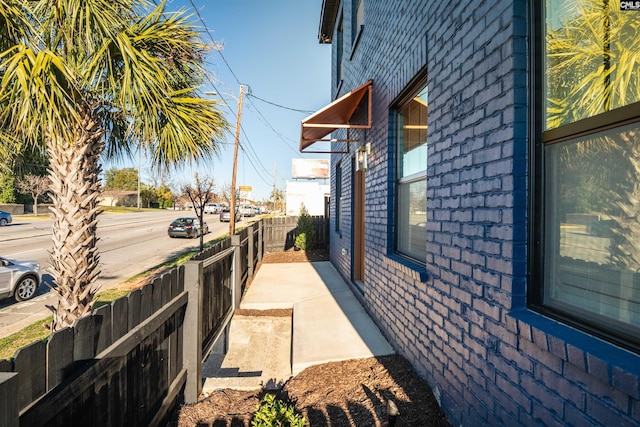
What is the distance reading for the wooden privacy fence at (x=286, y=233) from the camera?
13.8 meters

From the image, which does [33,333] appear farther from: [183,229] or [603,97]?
[183,229]

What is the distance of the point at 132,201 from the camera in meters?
64.4

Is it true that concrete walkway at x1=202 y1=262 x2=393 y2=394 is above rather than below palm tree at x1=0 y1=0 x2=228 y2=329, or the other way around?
below

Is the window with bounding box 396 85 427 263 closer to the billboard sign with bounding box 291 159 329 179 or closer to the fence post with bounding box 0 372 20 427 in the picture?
the fence post with bounding box 0 372 20 427

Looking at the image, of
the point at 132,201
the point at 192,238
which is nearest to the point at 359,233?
the point at 192,238

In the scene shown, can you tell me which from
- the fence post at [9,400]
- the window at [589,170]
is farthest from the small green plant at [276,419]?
the window at [589,170]

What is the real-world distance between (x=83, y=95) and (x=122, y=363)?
9.15 feet

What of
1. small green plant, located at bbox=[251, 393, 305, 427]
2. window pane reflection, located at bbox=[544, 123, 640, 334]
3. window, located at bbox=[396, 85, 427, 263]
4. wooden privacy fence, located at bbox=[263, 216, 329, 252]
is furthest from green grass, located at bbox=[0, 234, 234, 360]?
wooden privacy fence, located at bbox=[263, 216, 329, 252]

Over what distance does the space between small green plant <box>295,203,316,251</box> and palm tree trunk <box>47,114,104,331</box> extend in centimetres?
939

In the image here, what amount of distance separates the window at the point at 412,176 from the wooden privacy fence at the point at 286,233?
31.9ft

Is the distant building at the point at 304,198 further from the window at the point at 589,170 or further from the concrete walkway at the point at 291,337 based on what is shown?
the window at the point at 589,170

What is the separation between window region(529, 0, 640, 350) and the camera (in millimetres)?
1344

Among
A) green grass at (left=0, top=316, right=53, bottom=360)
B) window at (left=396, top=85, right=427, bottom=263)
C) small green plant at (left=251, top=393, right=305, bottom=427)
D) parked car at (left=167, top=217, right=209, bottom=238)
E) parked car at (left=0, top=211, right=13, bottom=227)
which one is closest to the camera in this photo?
small green plant at (left=251, top=393, right=305, bottom=427)

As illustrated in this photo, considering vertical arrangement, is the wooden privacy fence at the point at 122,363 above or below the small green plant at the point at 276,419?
above
